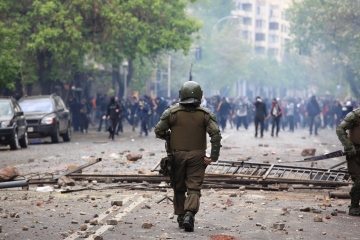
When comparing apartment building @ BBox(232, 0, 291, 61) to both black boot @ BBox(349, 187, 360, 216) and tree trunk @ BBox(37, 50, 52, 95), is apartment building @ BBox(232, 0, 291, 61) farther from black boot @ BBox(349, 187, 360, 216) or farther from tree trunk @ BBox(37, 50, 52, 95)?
black boot @ BBox(349, 187, 360, 216)

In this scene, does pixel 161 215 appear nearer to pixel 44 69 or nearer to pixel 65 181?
pixel 65 181

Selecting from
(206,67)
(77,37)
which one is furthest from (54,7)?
(206,67)

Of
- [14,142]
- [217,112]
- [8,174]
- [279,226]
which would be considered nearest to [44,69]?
[217,112]

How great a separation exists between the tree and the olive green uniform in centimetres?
4641

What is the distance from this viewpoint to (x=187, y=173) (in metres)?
9.30

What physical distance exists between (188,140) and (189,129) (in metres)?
0.12

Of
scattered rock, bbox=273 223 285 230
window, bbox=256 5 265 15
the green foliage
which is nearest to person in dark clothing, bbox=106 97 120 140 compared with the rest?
the green foliage

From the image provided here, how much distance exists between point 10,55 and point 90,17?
6717 millimetres

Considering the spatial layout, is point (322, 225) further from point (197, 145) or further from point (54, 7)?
point (54, 7)

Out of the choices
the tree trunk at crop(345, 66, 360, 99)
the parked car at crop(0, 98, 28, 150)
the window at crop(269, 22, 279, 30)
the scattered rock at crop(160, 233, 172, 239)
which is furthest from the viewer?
the window at crop(269, 22, 279, 30)

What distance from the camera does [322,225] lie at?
9922 mm

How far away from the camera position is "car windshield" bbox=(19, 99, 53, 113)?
29.8 meters

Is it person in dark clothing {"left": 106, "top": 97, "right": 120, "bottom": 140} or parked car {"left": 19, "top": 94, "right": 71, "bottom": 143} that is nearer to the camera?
parked car {"left": 19, "top": 94, "right": 71, "bottom": 143}

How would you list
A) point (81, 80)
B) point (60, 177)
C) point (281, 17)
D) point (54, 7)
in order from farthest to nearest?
point (281, 17) < point (81, 80) < point (54, 7) < point (60, 177)
